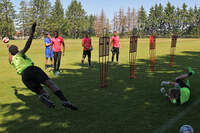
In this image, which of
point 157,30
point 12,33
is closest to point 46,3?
point 12,33

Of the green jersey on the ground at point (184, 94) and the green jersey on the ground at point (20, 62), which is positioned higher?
the green jersey on the ground at point (20, 62)

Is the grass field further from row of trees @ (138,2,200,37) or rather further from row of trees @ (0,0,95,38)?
row of trees @ (138,2,200,37)

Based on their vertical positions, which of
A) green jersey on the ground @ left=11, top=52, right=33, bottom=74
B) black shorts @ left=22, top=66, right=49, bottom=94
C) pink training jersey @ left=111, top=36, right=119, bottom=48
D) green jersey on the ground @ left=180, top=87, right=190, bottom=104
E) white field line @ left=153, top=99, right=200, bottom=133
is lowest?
white field line @ left=153, top=99, right=200, bottom=133

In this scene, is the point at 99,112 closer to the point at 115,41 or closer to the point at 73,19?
the point at 115,41

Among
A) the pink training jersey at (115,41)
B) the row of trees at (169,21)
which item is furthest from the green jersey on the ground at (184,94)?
the row of trees at (169,21)

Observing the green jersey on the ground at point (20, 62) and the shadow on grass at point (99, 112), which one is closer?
the shadow on grass at point (99, 112)

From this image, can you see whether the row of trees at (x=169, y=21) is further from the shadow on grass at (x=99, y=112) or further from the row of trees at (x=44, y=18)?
the shadow on grass at (x=99, y=112)

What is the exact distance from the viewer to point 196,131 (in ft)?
14.5

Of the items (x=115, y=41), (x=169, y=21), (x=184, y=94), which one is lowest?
(x=184, y=94)

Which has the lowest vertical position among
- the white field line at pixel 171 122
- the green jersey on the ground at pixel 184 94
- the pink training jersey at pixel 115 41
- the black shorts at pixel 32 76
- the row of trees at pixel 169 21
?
the white field line at pixel 171 122

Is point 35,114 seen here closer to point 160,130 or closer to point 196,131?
point 160,130

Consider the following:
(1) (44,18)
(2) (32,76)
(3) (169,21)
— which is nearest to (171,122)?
(2) (32,76)

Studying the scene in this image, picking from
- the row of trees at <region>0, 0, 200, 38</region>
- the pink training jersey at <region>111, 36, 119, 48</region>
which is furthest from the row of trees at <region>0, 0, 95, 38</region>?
the pink training jersey at <region>111, 36, 119, 48</region>

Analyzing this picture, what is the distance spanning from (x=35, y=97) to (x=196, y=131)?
16.9 feet
